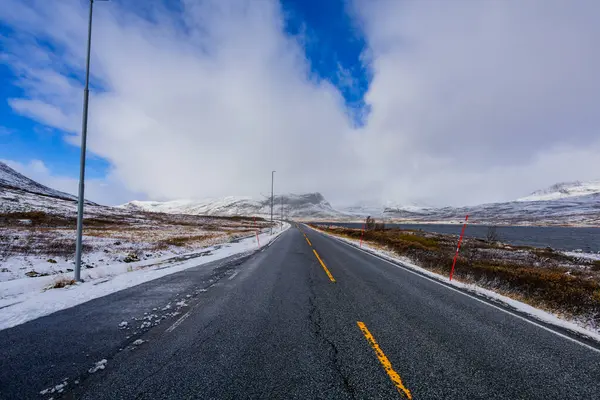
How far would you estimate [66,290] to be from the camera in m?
8.06

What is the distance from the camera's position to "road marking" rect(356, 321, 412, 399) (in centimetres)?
342

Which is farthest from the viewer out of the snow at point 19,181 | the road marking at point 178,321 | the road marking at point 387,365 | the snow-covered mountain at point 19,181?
the snow at point 19,181

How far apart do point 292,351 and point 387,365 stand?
1.47m

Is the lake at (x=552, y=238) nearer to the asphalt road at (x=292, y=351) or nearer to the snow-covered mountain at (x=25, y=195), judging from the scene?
the asphalt road at (x=292, y=351)

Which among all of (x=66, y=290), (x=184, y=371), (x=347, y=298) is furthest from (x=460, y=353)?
(x=66, y=290)

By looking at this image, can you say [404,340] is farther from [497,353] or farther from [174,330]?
[174,330]

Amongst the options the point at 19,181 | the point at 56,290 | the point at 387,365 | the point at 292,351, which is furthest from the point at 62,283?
the point at 19,181

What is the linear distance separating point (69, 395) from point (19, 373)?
116cm

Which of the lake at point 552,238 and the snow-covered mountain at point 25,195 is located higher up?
the snow-covered mountain at point 25,195

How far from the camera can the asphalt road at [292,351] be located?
11.4 feet

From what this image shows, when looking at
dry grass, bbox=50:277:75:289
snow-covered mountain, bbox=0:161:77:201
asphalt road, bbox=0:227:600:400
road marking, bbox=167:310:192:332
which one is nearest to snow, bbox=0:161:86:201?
snow-covered mountain, bbox=0:161:77:201

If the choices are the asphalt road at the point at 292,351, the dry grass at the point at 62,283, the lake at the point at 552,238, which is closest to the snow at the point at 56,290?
the dry grass at the point at 62,283

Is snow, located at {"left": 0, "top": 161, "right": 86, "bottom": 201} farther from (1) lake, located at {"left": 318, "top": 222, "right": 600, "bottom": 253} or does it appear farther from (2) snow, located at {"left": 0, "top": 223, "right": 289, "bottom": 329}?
(1) lake, located at {"left": 318, "top": 222, "right": 600, "bottom": 253}

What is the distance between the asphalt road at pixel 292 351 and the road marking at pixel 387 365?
2 centimetres
